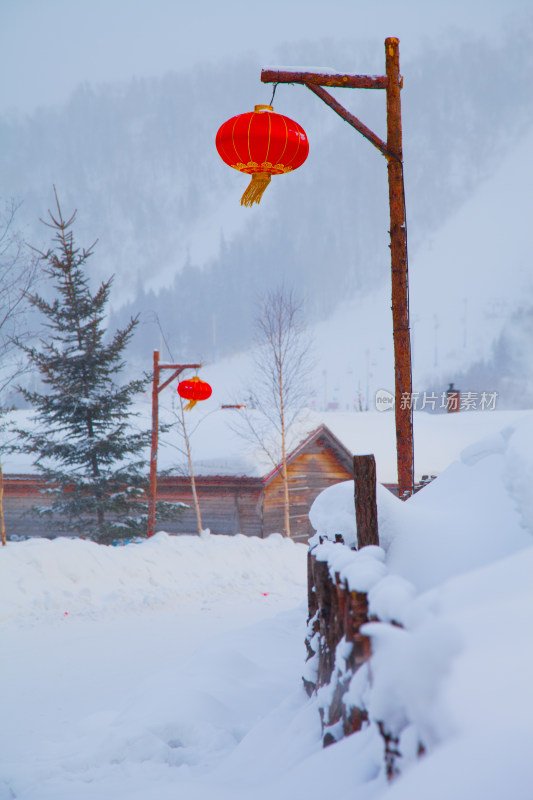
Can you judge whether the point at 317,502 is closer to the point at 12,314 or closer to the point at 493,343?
the point at 12,314

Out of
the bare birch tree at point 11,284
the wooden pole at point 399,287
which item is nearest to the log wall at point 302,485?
the bare birch tree at point 11,284

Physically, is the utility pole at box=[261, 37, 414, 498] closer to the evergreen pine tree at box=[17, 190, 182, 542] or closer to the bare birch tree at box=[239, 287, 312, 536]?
the evergreen pine tree at box=[17, 190, 182, 542]

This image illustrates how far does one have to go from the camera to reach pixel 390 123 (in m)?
7.07

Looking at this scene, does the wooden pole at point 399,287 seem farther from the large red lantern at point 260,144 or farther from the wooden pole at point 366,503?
the wooden pole at point 366,503

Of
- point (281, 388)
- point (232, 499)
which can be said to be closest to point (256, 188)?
point (281, 388)

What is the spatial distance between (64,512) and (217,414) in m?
8.53

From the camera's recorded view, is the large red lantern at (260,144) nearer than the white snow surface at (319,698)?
No

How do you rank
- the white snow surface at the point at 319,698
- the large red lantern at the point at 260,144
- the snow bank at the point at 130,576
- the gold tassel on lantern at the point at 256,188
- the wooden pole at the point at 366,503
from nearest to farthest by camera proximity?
the white snow surface at the point at 319,698
the wooden pole at the point at 366,503
the large red lantern at the point at 260,144
the gold tassel on lantern at the point at 256,188
the snow bank at the point at 130,576

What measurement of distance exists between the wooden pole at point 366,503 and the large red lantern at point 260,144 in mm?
3581

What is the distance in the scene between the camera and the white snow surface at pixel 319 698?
1.71m

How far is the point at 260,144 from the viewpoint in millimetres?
6105

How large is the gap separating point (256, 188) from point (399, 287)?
2.01 meters

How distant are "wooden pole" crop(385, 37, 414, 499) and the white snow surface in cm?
238

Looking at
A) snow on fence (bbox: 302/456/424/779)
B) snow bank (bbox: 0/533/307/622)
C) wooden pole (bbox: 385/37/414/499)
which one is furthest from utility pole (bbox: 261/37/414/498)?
snow bank (bbox: 0/533/307/622)
